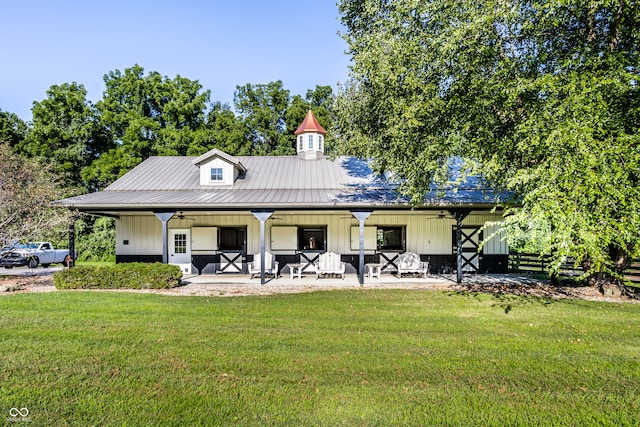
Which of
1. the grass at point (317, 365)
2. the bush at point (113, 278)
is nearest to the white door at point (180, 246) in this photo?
the bush at point (113, 278)

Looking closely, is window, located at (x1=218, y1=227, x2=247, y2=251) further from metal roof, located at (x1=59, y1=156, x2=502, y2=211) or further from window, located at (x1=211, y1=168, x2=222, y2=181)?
window, located at (x1=211, y1=168, x2=222, y2=181)

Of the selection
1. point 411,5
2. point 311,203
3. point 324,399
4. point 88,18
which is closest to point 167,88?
point 88,18

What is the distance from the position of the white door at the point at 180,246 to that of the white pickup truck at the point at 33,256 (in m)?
4.69

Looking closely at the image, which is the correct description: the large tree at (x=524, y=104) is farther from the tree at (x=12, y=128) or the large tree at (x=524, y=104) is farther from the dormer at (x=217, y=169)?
the tree at (x=12, y=128)

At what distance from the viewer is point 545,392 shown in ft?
13.8

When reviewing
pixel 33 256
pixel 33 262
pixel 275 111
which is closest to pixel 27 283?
pixel 33 262

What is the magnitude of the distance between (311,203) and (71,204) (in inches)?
296

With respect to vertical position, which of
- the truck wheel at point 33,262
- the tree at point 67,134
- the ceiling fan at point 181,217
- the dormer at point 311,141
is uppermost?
the tree at point 67,134

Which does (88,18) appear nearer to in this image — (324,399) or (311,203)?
(311,203)

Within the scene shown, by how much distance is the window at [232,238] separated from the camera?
14.6m

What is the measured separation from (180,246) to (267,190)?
427 centimetres

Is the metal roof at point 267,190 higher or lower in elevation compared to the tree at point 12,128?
lower

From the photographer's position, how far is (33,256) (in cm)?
1667

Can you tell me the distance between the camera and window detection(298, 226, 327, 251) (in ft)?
47.7
